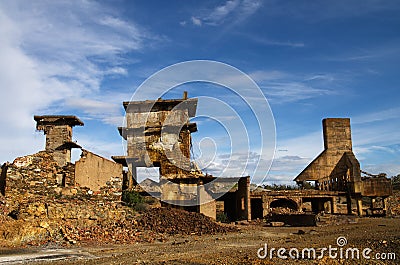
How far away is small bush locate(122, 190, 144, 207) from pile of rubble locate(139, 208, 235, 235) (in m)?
1.54

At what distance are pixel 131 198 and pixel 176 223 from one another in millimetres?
3762

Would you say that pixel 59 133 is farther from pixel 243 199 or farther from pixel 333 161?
pixel 333 161

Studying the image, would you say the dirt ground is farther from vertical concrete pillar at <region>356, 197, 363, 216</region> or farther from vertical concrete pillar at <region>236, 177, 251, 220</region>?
vertical concrete pillar at <region>356, 197, 363, 216</region>

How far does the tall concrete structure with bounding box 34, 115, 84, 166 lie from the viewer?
70.2 feet

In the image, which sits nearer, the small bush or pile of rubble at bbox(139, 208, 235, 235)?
pile of rubble at bbox(139, 208, 235, 235)

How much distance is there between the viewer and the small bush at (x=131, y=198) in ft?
65.7

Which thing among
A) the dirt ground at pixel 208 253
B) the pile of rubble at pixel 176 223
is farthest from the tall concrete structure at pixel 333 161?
the dirt ground at pixel 208 253

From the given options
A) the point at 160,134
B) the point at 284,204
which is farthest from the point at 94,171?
the point at 284,204

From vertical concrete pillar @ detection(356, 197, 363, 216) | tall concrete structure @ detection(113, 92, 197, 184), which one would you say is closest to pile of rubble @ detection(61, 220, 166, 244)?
tall concrete structure @ detection(113, 92, 197, 184)

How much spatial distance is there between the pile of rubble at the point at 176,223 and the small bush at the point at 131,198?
60.7 inches

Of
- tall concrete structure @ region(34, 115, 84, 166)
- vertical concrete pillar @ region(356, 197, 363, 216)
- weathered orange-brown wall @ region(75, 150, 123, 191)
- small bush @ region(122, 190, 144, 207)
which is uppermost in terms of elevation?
tall concrete structure @ region(34, 115, 84, 166)

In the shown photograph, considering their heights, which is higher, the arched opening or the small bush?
the small bush

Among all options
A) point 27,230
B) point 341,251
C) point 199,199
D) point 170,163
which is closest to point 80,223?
point 27,230

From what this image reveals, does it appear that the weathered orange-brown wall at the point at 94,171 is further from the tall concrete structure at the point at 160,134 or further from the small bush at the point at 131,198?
the tall concrete structure at the point at 160,134
